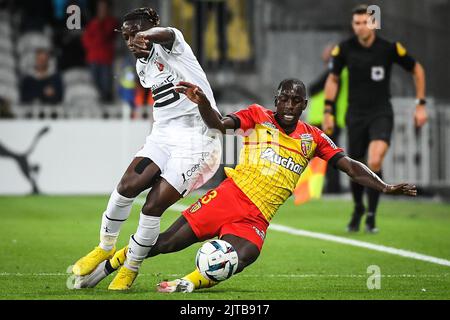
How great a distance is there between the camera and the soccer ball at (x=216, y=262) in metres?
8.21

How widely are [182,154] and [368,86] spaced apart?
17.8 feet

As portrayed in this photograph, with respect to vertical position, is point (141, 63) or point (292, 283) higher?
point (141, 63)

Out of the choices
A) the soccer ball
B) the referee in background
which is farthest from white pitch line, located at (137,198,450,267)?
the soccer ball

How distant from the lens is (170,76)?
9.16 metres

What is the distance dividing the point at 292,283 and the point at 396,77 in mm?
13753

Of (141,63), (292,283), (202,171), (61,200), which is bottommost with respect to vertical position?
(61,200)

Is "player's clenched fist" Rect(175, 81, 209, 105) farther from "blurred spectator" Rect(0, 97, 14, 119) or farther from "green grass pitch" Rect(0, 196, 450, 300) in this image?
"blurred spectator" Rect(0, 97, 14, 119)

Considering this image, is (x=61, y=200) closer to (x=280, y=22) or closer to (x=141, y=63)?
(x=280, y=22)

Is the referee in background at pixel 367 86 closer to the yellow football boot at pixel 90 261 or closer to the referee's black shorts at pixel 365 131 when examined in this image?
the referee's black shorts at pixel 365 131

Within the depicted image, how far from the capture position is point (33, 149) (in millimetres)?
19578

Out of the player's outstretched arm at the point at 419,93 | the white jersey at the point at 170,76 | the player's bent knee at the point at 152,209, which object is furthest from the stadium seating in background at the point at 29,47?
the player's bent knee at the point at 152,209

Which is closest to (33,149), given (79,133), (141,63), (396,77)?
(79,133)

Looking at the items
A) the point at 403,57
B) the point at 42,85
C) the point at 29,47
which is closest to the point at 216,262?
the point at 403,57
